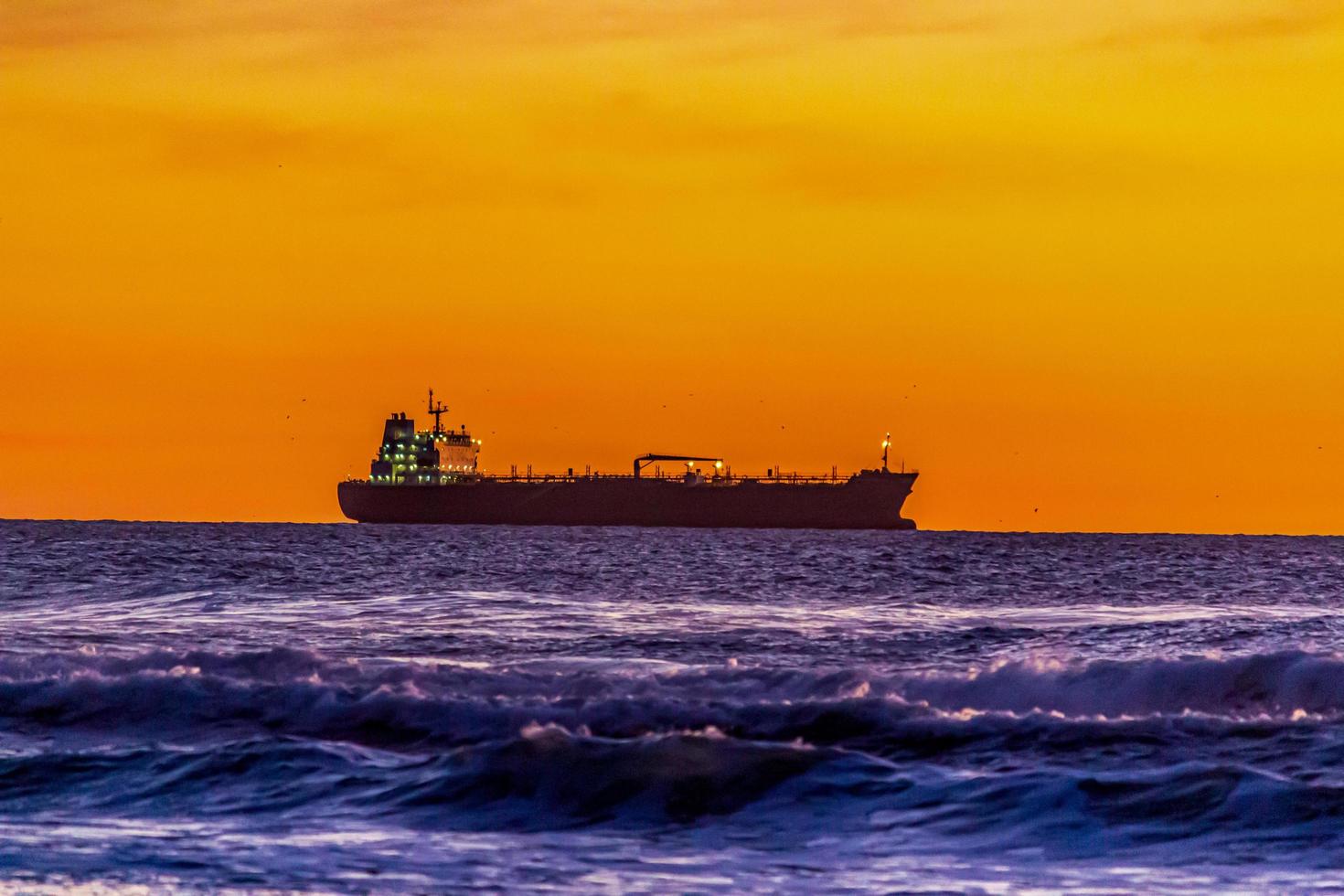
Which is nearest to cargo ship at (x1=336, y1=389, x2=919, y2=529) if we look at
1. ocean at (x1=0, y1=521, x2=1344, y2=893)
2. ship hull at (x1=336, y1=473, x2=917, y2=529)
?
ship hull at (x1=336, y1=473, x2=917, y2=529)

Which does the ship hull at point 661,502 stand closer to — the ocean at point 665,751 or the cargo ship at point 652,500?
the cargo ship at point 652,500

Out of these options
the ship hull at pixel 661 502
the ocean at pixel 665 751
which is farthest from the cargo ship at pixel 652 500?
the ocean at pixel 665 751

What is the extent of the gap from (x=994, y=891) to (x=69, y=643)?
16440 millimetres

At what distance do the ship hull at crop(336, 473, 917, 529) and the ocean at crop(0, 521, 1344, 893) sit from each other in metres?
113

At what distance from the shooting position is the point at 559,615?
2753cm

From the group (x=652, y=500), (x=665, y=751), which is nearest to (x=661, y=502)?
(x=652, y=500)

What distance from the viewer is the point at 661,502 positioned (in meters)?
142

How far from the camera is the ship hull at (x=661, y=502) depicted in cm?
14175

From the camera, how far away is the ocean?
965cm

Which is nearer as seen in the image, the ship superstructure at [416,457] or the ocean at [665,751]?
the ocean at [665,751]

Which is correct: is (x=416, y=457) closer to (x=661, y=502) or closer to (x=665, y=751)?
(x=661, y=502)

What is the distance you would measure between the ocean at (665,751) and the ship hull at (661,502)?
370 feet

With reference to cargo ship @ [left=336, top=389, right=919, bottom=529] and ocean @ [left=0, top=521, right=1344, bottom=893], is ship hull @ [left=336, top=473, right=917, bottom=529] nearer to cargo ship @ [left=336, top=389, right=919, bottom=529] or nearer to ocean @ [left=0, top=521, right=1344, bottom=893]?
cargo ship @ [left=336, top=389, right=919, bottom=529]

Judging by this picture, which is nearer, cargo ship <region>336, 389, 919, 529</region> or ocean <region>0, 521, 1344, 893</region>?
ocean <region>0, 521, 1344, 893</region>
